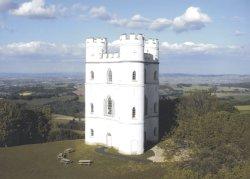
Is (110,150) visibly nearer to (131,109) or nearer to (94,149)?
(94,149)

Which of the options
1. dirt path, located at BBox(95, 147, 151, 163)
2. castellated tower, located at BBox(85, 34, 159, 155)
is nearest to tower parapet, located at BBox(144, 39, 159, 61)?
castellated tower, located at BBox(85, 34, 159, 155)

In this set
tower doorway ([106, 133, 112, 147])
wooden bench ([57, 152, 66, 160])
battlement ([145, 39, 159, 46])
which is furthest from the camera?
battlement ([145, 39, 159, 46])

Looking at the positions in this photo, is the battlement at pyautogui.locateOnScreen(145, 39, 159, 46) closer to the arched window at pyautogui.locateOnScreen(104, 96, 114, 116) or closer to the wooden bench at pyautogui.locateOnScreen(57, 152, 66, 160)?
the arched window at pyautogui.locateOnScreen(104, 96, 114, 116)

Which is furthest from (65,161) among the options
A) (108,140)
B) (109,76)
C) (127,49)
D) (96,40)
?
(96,40)

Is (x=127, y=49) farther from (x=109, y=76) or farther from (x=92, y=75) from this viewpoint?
(x=92, y=75)

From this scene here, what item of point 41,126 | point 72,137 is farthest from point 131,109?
point 72,137

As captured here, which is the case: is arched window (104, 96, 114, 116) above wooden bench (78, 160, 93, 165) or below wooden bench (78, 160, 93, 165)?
above

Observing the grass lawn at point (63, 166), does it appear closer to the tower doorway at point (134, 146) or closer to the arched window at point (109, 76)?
the tower doorway at point (134, 146)

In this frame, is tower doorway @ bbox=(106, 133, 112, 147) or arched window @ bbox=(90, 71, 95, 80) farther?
arched window @ bbox=(90, 71, 95, 80)
